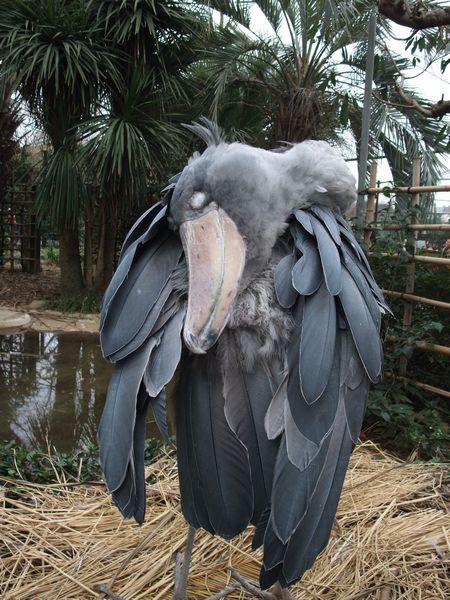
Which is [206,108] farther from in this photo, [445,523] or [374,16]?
[445,523]

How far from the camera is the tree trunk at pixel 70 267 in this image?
693 cm

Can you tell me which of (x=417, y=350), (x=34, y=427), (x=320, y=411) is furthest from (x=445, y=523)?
(x=34, y=427)

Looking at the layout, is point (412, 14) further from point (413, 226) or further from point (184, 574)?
point (184, 574)

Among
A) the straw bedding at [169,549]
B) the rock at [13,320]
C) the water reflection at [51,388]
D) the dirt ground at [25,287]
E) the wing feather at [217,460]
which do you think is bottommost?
the water reflection at [51,388]

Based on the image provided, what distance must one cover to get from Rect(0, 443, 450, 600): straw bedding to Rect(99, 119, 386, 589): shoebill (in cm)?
53

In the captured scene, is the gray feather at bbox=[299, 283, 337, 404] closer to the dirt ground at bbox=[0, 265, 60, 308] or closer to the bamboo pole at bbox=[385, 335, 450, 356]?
the bamboo pole at bbox=[385, 335, 450, 356]

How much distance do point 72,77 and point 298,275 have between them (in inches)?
206

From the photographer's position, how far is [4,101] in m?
6.96

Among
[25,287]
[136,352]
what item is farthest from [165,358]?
[25,287]

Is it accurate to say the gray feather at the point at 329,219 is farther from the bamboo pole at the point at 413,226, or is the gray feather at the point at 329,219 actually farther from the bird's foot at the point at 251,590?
the bamboo pole at the point at 413,226

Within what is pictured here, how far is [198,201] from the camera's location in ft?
3.78

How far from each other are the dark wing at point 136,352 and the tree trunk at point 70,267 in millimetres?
5953

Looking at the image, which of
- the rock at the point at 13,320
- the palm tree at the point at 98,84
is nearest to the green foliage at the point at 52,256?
the palm tree at the point at 98,84

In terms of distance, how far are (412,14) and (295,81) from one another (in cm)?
321
